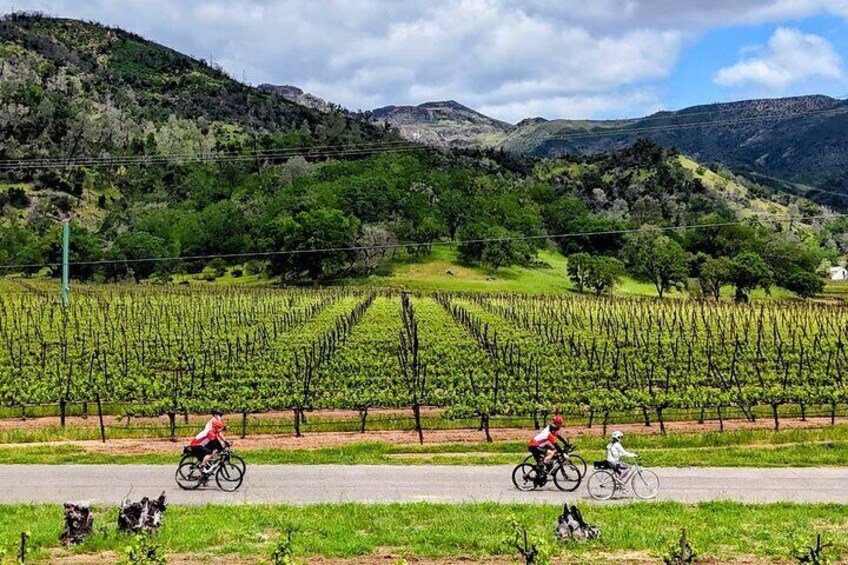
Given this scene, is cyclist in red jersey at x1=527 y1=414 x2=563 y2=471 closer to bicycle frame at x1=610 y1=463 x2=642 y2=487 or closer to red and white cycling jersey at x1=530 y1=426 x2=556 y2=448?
red and white cycling jersey at x1=530 y1=426 x2=556 y2=448

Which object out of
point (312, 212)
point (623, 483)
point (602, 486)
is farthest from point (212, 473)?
point (312, 212)

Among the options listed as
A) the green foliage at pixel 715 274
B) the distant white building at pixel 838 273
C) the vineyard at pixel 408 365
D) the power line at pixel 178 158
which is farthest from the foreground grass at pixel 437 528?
the power line at pixel 178 158

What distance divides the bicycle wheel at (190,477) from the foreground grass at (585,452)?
331cm

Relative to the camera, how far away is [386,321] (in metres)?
58.5

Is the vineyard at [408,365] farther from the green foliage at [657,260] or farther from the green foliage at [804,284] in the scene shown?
the green foliage at [804,284]

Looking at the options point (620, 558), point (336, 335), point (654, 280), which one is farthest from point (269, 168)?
point (620, 558)

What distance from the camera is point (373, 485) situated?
2016 cm

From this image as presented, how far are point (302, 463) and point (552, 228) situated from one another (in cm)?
12823

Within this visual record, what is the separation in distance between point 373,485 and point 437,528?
16.6 ft

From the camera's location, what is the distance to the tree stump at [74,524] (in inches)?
565

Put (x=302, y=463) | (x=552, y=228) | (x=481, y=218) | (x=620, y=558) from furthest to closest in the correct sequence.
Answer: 1. (x=552, y=228)
2. (x=481, y=218)
3. (x=302, y=463)
4. (x=620, y=558)

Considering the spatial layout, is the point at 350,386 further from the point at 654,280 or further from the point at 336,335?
the point at 654,280

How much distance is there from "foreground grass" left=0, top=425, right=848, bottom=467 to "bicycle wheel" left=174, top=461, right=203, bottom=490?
10.9 ft

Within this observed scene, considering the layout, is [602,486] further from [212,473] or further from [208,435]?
[208,435]
